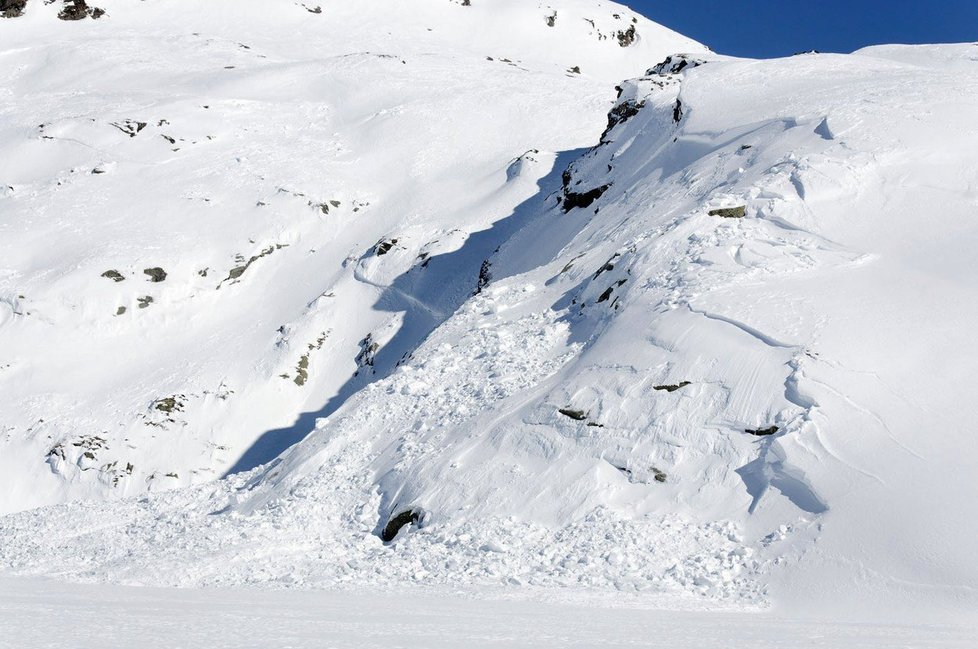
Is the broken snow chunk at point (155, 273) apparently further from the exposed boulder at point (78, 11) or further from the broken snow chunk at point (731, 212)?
the exposed boulder at point (78, 11)

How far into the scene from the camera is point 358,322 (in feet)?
102

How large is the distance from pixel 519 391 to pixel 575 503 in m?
4.07

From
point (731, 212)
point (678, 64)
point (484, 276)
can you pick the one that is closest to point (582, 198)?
point (484, 276)

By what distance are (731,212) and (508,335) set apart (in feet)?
19.7

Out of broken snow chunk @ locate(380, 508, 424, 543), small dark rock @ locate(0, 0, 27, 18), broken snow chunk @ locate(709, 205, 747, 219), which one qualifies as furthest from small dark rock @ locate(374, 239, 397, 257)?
small dark rock @ locate(0, 0, 27, 18)

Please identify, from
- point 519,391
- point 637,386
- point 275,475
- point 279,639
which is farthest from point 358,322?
point 279,639

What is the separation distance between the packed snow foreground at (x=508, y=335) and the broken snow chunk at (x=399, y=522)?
4cm

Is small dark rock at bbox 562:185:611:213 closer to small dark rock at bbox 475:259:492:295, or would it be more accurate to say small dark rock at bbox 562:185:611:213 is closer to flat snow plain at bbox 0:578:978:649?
small dark rock at bbox 475:259:492:295

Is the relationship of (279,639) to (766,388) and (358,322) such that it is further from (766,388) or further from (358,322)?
(358,322)

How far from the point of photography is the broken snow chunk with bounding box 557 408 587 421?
15216mm

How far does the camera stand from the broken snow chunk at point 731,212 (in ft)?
62.2

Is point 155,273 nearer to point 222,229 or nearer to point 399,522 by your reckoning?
point 222,229

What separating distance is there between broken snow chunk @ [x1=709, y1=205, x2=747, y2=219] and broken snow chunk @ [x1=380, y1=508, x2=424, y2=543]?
9901mm

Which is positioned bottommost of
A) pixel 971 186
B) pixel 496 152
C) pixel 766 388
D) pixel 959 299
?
pixel 496 152
